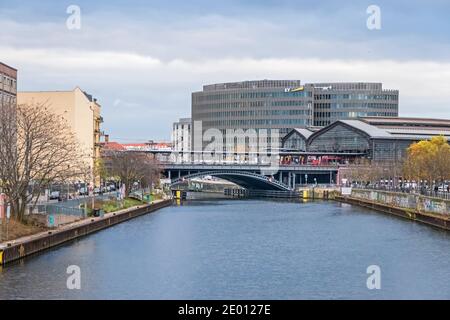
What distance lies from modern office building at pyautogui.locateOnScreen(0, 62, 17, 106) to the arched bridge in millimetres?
42498

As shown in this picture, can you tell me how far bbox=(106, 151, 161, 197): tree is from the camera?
11225 centimetres

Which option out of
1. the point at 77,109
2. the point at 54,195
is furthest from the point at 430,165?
the point at 77,109

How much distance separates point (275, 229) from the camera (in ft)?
240

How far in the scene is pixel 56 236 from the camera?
185 feet

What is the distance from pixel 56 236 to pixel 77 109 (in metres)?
63.3

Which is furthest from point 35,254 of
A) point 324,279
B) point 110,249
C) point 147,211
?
point 147,211

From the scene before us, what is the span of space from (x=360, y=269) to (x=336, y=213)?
48.9 meters

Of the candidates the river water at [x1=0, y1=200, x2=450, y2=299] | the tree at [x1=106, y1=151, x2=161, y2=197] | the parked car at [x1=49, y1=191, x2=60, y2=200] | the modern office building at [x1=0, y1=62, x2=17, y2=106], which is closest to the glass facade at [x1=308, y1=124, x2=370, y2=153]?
the tree at [x1=106, y1=151, x2=161, y2=197]

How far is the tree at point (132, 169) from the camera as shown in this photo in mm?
Result: 112250

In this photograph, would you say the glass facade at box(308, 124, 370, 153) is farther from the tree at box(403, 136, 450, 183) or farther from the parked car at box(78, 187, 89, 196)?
the parked car at box(78, 187, 89, 196)

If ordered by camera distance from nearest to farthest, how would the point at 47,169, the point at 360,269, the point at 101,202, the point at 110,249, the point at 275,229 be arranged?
the point at 360,269
the point at 110,249
the point at 47,169
the point at 275,229
the point at 101,202

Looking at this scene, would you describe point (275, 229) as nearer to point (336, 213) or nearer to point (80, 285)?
point (336, 213)

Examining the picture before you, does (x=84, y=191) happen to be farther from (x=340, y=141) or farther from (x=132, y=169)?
(x=340, y=141)

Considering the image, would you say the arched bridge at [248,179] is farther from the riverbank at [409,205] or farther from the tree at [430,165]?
the tree at [430,165]
